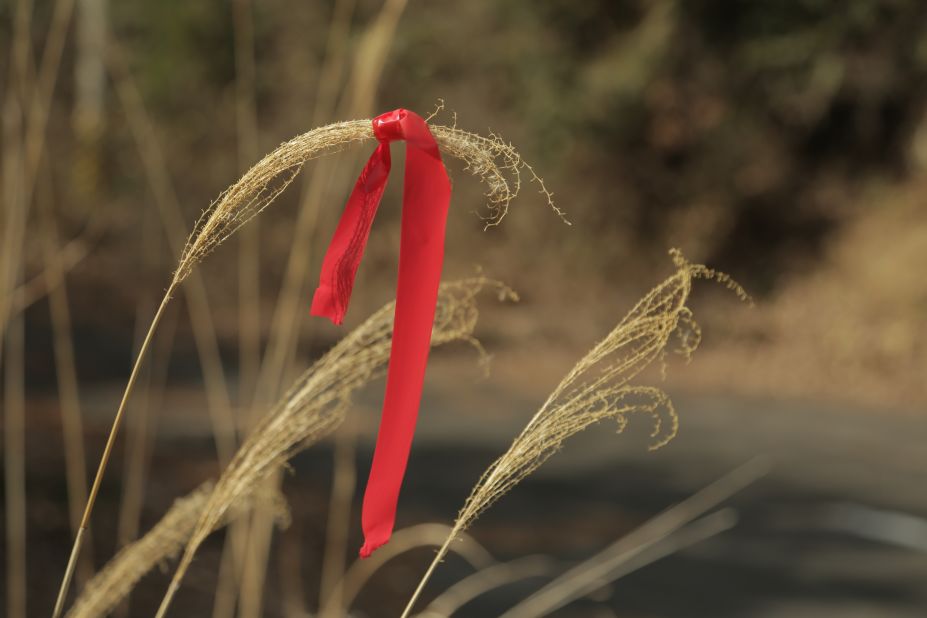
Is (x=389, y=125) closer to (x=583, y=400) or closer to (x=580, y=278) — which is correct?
(x=583, y=400)

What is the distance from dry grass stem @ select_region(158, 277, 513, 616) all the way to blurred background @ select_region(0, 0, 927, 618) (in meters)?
3.24

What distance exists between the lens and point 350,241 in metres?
0.81

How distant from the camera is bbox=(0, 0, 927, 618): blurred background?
524cm

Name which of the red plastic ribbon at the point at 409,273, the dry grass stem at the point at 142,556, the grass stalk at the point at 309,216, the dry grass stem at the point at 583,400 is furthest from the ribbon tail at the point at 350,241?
the grass stalk at the point at 309,216

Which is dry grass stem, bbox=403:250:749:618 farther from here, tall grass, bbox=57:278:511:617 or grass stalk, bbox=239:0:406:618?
grass stalk, bbox=239:0:406:618

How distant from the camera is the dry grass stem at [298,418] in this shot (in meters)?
0.98

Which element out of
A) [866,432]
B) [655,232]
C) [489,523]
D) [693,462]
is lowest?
[489,523]

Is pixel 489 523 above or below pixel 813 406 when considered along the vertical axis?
below

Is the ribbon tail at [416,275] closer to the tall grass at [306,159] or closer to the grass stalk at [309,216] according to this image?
the tall grass at [306,159]

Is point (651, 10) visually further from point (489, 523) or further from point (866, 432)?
point (489, 523)

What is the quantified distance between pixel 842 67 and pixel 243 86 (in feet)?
34.2

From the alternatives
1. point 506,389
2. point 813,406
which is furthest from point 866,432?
point 506,389

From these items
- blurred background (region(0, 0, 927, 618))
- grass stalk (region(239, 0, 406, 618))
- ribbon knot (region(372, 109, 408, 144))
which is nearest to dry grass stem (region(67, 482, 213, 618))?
grass stalk (region(239, 0, 406, 618))

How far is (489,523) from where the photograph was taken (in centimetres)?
567
